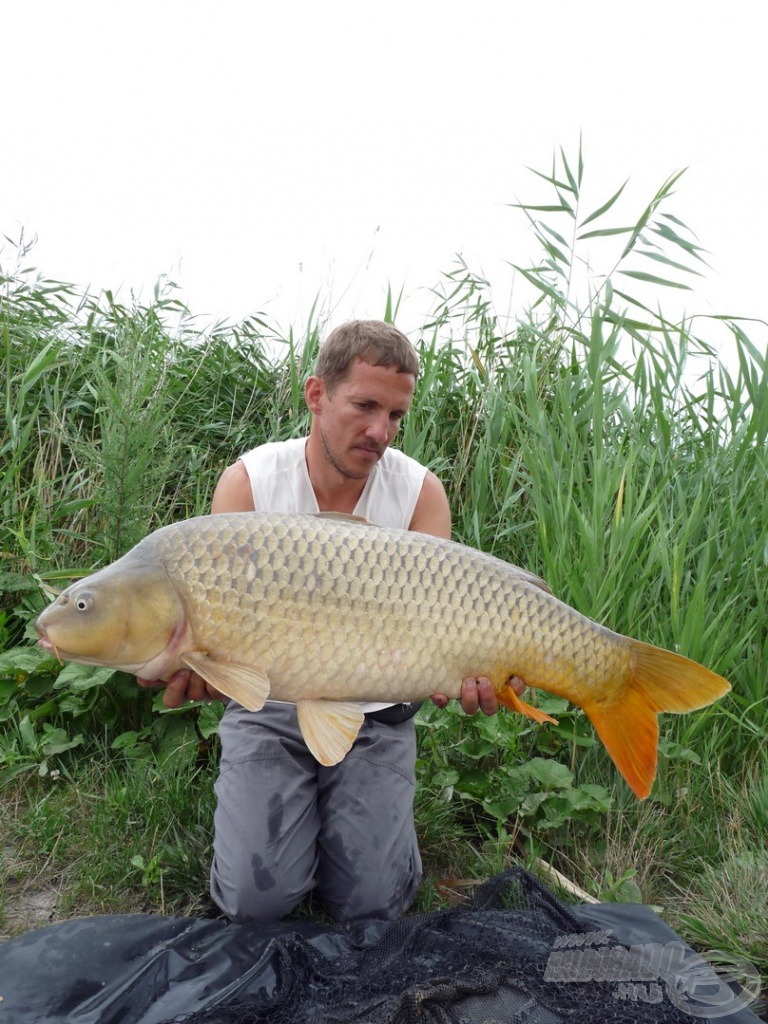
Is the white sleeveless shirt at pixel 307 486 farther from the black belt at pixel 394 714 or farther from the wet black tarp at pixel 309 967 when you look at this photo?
the wet black tarp at pixel 309 967

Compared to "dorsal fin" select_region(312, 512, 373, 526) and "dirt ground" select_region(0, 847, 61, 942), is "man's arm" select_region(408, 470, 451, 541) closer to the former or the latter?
"dorsal fin" select_region(312, 512, 373, 526)

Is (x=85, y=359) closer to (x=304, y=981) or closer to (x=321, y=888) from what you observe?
(x=321, y=888)

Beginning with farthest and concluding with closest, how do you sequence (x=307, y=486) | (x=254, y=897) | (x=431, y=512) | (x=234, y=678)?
(x=431, y=512) < (x=307, y=486) < (x=254, y=897) < (x=234, y=678)

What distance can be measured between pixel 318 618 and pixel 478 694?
35 centimetres

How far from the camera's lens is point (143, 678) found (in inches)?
63.8

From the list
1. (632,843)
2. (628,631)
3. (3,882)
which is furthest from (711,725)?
(3,882)

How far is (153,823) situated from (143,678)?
2.17 ft

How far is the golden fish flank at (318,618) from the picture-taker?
1531 mm

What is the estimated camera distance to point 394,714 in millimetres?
2066

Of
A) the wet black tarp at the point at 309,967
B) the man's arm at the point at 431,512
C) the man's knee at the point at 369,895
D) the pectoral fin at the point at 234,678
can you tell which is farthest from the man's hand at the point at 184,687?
the man's arm at the point at 431,512

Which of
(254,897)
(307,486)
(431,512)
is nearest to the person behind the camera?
(254,897)

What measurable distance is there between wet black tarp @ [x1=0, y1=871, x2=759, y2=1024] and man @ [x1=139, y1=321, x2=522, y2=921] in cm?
15

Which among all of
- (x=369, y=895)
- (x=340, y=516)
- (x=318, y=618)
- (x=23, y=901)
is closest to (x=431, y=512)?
(x=340, y=516)

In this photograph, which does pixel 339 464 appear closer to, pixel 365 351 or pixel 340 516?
pixel 365 351
